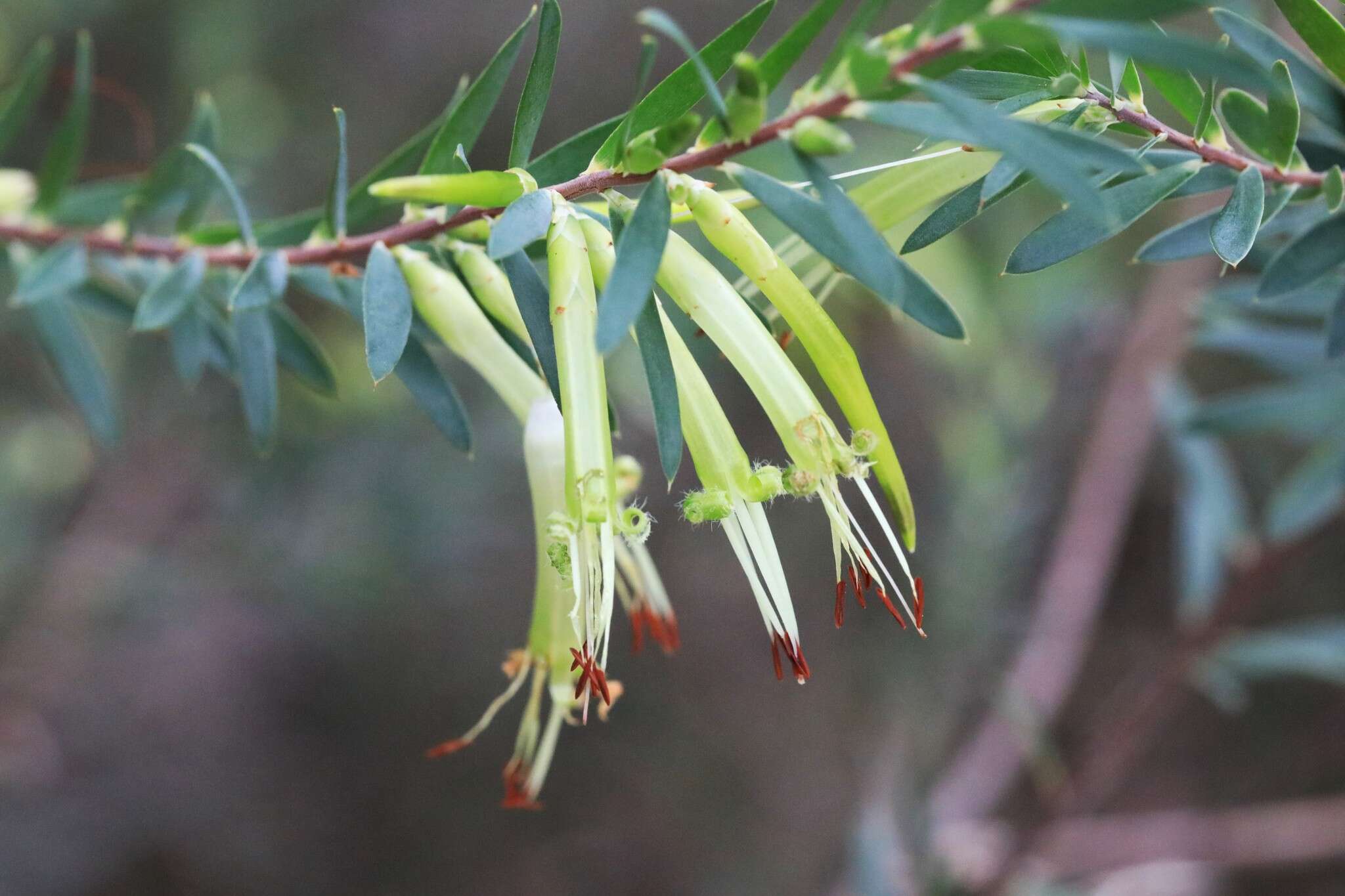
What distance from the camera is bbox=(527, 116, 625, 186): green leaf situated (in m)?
0.55

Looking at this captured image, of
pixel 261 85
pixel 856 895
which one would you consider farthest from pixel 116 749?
pixel 856 895

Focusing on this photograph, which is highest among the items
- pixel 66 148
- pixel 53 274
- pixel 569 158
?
pixel 66 148

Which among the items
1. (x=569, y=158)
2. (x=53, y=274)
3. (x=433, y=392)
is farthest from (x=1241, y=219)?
(x=53, y=274)

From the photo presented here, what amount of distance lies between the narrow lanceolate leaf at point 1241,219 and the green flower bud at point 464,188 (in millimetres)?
365

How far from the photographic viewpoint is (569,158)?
0.56 m

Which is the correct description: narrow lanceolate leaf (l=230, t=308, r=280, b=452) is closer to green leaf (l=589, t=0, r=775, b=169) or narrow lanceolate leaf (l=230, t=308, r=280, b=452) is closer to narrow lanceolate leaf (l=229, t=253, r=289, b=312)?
narrow lanceolate leaf (l=229, t=253, r=289, b=312)

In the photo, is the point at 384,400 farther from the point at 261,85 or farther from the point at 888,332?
the point at 888,332

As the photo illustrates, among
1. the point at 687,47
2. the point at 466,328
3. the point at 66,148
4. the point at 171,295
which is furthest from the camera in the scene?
the point at 66,148

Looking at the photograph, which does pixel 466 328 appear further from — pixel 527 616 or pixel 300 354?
pixel 527 616

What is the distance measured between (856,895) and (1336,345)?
1.22 metres

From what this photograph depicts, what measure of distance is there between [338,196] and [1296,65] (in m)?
0.59

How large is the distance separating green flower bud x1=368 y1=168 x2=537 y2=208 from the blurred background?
0.73 m

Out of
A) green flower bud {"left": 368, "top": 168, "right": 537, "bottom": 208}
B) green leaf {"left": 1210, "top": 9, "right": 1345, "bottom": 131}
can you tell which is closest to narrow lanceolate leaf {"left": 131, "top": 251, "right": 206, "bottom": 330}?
green flower bud {"left": 368, "top": 168, "right": 537, "bottom": 208}

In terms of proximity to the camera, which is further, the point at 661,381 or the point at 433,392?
the point at 433,392
